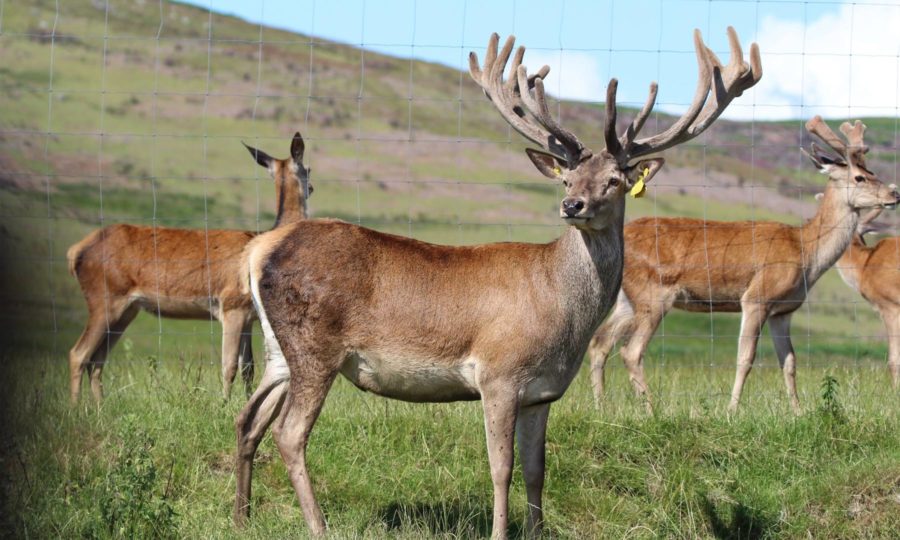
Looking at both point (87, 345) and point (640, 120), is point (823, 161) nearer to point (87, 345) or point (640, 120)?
point (640, 120)

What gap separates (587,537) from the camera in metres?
5.73

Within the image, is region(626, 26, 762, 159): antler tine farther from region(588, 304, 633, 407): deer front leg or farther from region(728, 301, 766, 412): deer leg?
region(588, 304, 633, 407): deer front leg

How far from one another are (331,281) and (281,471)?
1.32 metres

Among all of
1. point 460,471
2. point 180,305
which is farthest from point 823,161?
point 180,305

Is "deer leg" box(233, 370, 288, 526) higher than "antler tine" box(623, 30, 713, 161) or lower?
lower

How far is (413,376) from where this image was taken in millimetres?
5359

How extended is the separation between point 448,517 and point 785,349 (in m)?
4.74

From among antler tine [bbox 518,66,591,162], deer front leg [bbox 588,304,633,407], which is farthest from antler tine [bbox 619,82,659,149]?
deer front leg [bbox 588,304,633,407]

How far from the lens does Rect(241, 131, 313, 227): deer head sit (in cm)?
955

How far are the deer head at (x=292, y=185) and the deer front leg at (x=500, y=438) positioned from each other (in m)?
4.67

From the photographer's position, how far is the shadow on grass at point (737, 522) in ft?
19.0

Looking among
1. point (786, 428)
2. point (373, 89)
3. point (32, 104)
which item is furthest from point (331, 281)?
point (373, 89)

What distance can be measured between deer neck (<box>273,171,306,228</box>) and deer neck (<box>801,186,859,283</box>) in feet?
14.4

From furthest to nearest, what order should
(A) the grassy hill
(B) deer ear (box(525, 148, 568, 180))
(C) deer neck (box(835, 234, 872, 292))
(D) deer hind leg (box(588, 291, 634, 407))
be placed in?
(A) the grassy hill → (C) deer neck (box(835, 234, 872, 292)) → (D) deer hind leg (box(588, 291, 634, 407)) → (B) deer ear (box(525, 148, 568, 180))
